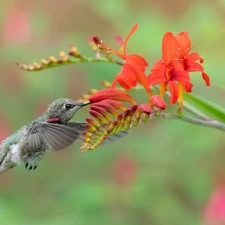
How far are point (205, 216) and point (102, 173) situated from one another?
0.78 meters

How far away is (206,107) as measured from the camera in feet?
6.98

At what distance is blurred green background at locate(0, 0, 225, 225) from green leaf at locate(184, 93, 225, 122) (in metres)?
0.90

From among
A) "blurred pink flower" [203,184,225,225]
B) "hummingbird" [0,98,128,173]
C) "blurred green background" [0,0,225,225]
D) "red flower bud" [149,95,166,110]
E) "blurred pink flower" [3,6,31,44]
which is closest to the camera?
"red flower bud" [149,95,166,110]

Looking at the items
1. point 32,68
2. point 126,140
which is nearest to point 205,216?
point 126,140

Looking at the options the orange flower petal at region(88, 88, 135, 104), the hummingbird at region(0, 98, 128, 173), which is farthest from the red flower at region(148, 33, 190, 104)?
the hummingbird at region(0, 98, 128, 173)

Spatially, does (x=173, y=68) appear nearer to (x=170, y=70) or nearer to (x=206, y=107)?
(x=170, y=70)

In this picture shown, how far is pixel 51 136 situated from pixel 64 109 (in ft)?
0.33

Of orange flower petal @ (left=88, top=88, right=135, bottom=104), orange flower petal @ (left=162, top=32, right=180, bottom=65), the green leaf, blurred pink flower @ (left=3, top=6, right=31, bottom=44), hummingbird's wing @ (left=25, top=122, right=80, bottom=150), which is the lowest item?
hummingbird's wing @ (left=25, top=122, right=80, bottom=150)

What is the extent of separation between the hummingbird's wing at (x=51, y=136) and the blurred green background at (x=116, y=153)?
991 mm

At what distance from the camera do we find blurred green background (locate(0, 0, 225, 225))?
3.64 meters

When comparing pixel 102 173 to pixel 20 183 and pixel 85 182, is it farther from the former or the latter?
pixel 20 183

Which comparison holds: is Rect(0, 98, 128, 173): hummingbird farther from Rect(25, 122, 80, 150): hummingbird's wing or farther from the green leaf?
the green leaf

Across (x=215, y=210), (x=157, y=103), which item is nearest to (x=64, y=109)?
(x=157, y=103)

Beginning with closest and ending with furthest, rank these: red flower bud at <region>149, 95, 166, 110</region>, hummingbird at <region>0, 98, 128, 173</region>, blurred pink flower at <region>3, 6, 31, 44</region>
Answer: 1. red flower bud at <region>149, 95, 166, 110</region>
2. hummingbird at <region>0, 98, 128, 173</region>
3. blurred pink flower at <region>3, 6, 31, 44</region>
